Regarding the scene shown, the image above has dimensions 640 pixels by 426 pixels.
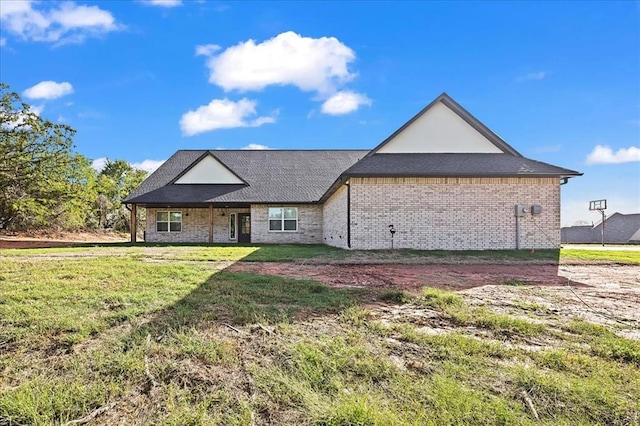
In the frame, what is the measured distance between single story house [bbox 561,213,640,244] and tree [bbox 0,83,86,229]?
39097mm

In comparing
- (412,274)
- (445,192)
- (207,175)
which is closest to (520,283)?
(412,274)

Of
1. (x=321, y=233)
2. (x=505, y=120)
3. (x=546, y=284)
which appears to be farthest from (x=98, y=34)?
(x=505, y=120)

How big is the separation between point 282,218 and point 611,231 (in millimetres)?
30719

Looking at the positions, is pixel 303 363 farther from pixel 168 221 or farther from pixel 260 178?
pixel 168 221

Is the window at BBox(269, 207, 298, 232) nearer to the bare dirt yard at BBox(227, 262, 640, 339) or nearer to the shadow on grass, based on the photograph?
the bare dirt yard at BBox(227, 262, 640, 339)

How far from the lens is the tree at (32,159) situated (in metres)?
20.2

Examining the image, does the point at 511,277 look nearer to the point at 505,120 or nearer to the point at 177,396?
the point at 177,396

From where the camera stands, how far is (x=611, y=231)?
32406 mm

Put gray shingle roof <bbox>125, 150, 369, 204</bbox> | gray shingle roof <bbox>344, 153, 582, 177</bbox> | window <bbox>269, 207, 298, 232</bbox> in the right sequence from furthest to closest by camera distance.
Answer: window <bbox>269, 207, 298, 232</bbox> < gray shingle roof <bbox>125, 150, 369, 204</bbox> < gray shingle roof <bbox>344, 153, 582, 177</bbox>

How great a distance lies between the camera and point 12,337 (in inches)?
152

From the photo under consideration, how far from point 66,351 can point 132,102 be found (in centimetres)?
1848

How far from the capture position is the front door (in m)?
22.0

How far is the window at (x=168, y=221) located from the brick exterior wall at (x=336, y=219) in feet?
29.0

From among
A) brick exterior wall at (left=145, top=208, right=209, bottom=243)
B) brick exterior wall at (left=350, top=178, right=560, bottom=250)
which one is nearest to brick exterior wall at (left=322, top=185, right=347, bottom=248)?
brick exterior wall at (left=350, top=178, right=560, bottom=250)
